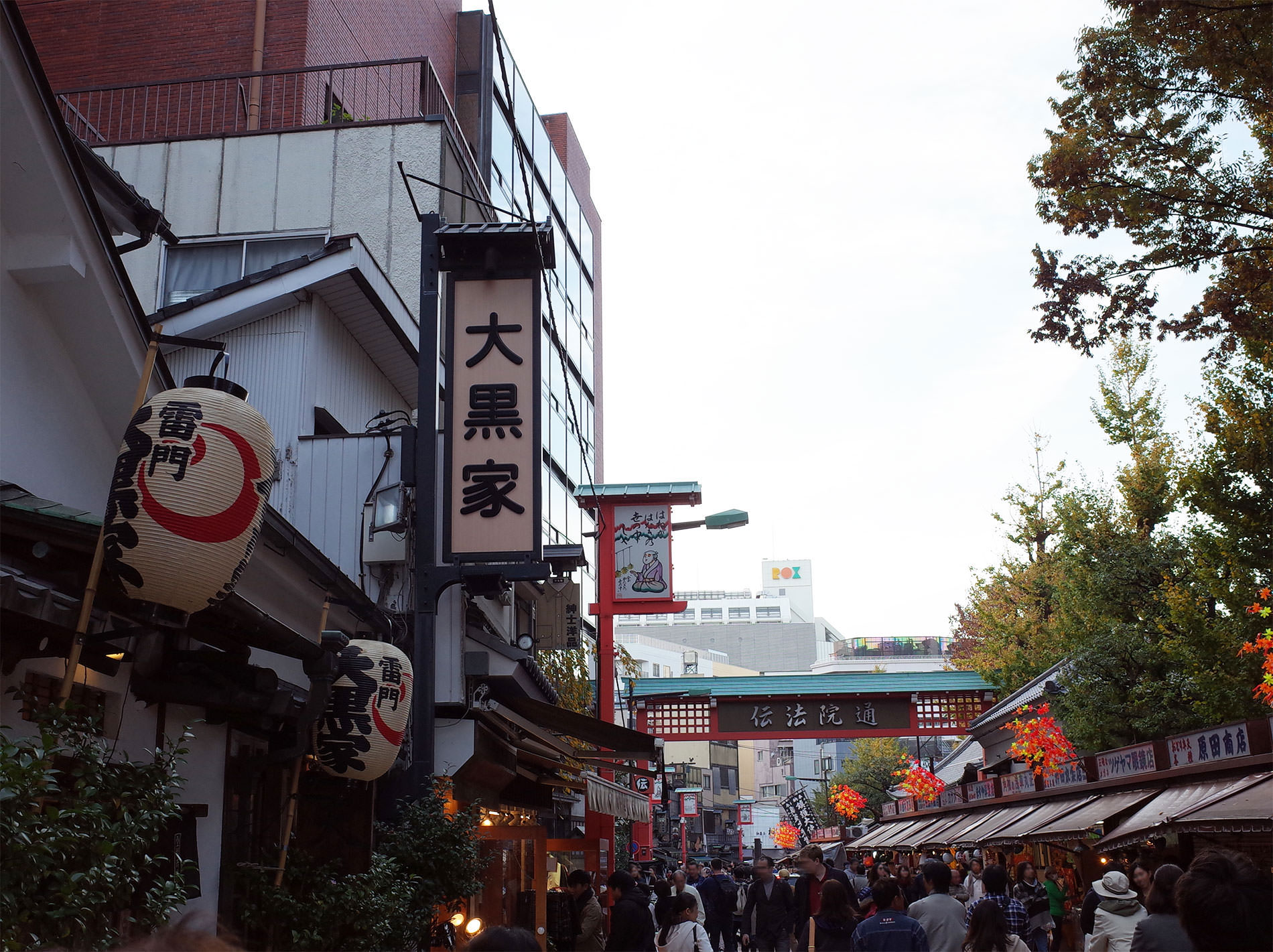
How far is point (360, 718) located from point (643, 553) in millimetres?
17096

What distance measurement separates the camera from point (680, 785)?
8694 cm

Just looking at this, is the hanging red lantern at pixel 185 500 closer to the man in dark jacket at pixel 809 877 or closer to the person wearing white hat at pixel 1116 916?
the person wearing white hat at pixel 1116 916

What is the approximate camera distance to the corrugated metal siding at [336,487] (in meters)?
12.6

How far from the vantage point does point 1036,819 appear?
1714 centimetres

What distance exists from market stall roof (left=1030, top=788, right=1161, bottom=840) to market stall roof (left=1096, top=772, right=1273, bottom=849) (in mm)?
467

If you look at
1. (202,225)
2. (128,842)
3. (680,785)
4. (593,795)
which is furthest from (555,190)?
(680,785)

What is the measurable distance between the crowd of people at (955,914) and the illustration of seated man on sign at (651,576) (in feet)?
26.9

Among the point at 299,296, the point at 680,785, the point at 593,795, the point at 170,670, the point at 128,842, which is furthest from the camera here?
the point at 680,785

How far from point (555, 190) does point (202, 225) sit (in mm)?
19339

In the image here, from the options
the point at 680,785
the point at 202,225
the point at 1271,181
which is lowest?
the point at 680,785

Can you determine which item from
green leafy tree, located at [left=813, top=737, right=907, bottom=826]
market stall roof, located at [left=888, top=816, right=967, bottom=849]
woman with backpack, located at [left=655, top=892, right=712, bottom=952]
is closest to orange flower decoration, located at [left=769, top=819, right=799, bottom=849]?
green leafy tree, located at [left=813, top=737, right=907, bottom=826]

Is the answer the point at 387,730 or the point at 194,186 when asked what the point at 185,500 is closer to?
the point at 387,730

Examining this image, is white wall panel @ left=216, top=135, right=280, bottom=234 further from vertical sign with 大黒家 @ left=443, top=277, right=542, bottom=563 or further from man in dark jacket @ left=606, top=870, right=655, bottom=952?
man in dark jacket @ left=606, top=870, right=655, bottom=952

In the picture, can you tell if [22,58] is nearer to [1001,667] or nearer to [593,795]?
[593,795]
